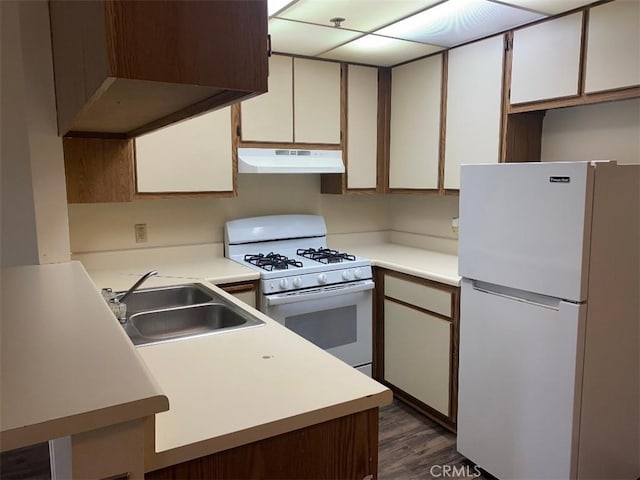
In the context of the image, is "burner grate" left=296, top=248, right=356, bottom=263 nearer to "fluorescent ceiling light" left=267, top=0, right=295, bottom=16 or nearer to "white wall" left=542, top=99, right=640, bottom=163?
"white wall" left=542, top=99, right=640, bottom=163

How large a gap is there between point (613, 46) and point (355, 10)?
3.74 feet

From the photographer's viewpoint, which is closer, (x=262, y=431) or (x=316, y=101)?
(x=262, y=431)

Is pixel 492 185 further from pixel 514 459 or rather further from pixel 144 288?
pixel 144 288

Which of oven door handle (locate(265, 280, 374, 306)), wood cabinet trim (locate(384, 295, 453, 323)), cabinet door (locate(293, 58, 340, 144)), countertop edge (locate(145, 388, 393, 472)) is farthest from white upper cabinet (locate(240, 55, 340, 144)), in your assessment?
countertop edge (locate(145, 388, 393, 472))

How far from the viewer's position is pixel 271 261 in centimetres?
288

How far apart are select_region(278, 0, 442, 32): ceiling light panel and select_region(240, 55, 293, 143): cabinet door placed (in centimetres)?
58

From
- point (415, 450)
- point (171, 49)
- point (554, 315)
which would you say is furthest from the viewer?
point (415, 450)

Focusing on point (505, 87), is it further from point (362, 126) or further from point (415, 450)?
point (415, 450)

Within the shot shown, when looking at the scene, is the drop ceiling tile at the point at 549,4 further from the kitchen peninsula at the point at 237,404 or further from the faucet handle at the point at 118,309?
the faucet handle at the point at 118,309

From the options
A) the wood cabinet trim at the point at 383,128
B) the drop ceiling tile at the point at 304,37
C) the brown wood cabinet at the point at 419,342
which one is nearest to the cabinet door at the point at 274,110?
the drop ceiling tile at the point at 304,37

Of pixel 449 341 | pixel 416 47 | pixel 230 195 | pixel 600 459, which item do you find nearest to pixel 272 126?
pixel 230 195

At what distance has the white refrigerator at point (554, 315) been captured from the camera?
182 centimetres

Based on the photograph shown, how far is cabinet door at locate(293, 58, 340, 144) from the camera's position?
3.03 metres

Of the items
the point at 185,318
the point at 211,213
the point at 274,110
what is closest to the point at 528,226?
the point at 185,318
